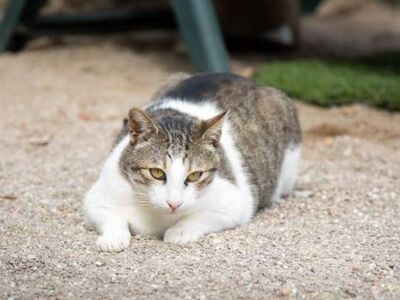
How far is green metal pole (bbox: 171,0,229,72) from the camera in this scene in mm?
6773

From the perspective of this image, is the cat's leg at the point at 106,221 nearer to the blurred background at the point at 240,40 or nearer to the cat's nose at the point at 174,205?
the cat's nose at the point at 174,205

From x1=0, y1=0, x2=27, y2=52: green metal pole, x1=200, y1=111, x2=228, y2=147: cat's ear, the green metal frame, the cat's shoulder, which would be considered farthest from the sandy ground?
x1=0, y1=0, x2=27, y2=52: green metal pole

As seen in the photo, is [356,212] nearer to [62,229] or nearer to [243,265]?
[243,265]

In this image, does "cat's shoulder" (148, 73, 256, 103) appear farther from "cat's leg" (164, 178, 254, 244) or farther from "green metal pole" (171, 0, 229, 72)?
"green metal pole" (171, 0, 229, 72)

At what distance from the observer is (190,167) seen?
3467mm

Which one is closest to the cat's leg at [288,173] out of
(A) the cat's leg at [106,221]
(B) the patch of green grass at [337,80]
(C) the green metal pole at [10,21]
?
(A) the cat's leg at [106,221]

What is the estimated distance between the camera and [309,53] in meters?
8.88

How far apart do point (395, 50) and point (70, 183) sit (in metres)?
5.38

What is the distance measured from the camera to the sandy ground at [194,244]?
3033mm

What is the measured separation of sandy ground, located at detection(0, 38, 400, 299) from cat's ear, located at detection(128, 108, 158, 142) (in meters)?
0.50

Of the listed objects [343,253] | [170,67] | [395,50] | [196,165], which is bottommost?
[395,50]

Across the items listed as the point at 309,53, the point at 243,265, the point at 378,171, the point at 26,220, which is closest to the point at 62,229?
the point at 26,220

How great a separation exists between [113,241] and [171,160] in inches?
17.6

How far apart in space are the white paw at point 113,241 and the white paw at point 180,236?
191 mm
